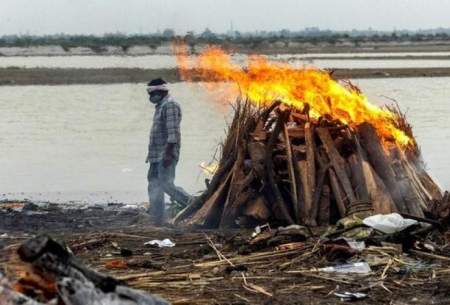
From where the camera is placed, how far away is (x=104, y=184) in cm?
1545

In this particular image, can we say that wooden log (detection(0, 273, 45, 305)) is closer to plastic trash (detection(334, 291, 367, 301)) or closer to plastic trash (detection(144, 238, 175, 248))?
plastic trash (detection(334, 291, 367, 301))

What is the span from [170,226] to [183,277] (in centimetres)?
308

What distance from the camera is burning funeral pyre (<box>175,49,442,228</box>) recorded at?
10484 millimetres

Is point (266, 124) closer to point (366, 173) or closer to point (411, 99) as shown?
point (366, 173)

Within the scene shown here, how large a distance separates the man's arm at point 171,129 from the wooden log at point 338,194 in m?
2.29

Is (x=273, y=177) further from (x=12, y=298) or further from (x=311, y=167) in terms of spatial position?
(x=12, y=298)

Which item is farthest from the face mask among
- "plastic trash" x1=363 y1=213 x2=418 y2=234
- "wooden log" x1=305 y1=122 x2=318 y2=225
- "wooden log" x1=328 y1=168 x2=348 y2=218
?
"plastic trash" x1=363 y1=213 x2=418 y2=234

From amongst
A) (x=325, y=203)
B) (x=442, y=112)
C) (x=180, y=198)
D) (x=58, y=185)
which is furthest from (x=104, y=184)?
(x=442, y=112)

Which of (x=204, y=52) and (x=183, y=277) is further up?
(x=204, y=52)

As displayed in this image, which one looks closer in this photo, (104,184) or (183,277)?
(183,277)

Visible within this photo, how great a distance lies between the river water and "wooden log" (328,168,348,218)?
3.00 m

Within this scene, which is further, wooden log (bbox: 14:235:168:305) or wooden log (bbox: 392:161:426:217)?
wooden log (bbox: 392:161:426:217)

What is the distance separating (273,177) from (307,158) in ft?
1.68

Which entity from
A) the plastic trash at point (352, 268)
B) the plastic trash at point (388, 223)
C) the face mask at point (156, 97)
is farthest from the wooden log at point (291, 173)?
the plastic trash at point (352, 268)
